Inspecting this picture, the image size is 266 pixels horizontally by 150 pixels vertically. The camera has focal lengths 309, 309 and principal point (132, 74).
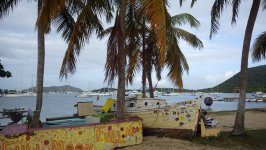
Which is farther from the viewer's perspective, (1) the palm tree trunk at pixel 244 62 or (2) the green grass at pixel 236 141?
(1) the palm tree trunk at pixel 244 62

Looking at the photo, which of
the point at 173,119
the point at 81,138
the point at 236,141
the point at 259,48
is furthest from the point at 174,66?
the point at 259,48

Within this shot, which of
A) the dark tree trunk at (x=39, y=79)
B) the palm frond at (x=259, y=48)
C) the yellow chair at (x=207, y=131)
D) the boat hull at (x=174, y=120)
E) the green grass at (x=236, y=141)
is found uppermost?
the palm frond at (x=259, y=48)

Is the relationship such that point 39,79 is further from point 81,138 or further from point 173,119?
point 173,119

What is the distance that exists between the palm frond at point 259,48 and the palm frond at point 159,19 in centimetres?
1374

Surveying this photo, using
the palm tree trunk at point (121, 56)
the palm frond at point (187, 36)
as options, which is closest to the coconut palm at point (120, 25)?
the palm tree trunk at point (121, 56)

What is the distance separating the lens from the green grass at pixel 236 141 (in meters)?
12.8

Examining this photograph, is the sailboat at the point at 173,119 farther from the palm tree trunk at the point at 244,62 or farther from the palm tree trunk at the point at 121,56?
the palm tree trunk at the point at 121,56

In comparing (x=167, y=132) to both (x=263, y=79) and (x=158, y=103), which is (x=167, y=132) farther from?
(x=263, y=79)

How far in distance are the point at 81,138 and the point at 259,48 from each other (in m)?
15.5

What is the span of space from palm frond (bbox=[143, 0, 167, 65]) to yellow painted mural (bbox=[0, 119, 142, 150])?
14.1 feet

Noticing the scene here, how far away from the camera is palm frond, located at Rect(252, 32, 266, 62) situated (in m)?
20.7

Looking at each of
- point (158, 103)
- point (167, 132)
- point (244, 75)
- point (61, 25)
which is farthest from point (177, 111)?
point (61, 25)

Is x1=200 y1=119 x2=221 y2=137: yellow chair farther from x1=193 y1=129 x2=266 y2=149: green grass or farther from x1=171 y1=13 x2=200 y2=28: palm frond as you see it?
x1=171 y1=13 x2=200 y2=28: palm frond

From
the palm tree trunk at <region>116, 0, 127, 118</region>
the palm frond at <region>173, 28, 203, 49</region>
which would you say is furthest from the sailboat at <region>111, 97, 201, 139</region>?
the palm frond at <region>173, 28, 203, 49</region>
